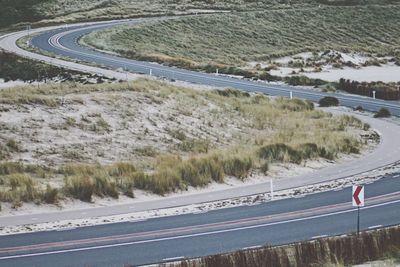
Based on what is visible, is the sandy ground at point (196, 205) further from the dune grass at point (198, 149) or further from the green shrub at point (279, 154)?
the green shrub at point (279, 154)

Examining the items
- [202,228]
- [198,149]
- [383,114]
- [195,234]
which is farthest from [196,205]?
[383,114]

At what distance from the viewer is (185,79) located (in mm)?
55969

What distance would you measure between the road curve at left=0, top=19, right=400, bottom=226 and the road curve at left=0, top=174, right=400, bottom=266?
1973 mm

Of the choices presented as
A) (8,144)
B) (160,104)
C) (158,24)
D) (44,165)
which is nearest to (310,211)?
(44,165)

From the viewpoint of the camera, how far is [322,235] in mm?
19078

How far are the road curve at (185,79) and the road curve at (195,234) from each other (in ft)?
6.47

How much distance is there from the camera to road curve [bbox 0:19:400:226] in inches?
900

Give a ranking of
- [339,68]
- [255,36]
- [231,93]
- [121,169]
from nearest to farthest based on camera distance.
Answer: [121,169]
[231,93]
[339,68]
[255,36]

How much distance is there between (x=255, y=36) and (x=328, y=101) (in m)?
47.3

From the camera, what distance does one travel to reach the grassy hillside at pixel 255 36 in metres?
80.4

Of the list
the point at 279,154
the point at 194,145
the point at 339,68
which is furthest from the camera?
the point at 339,68

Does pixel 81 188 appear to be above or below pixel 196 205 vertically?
above

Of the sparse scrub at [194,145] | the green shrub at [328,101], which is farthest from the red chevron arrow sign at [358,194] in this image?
the green shrub at [328,101]

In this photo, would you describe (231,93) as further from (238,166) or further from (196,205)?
(196,205)
